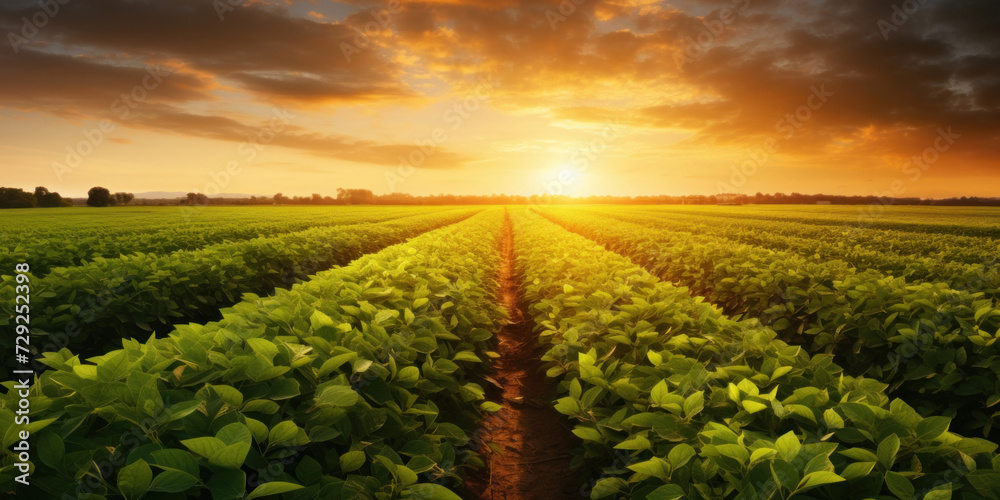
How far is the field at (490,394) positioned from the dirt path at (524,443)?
0.09ft

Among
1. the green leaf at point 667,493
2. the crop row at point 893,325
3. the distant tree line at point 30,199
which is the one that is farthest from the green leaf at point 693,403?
the distant tree line at point 30,199

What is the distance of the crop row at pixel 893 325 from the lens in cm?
382

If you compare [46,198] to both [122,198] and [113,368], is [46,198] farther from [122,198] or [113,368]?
[113,368]

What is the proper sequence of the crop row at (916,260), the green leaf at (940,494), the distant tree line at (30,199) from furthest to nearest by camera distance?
the distant tree line at (30,199)
the crop row at (916,260)
the green leaf at (940,494)

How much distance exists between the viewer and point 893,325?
180 inches

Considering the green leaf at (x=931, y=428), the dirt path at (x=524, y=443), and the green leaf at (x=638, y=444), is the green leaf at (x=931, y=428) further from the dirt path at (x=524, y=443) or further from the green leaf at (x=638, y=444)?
the dirt path at (x=524, y=443)

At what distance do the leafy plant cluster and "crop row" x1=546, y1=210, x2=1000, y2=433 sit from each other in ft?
13.7

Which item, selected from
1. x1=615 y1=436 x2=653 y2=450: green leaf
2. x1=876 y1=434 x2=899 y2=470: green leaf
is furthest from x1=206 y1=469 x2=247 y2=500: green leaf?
x1=876 y1=434 x2=899 y2=470: green leaf

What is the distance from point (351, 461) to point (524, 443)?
3.08 meters

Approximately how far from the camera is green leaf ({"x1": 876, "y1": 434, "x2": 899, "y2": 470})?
166cm

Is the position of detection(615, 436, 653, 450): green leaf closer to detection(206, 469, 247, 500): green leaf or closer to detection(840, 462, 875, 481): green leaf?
detection(840, 462, 875, 481): green leaf

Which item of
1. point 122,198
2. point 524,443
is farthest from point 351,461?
point 122,198

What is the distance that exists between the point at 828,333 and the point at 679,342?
359 centimetres

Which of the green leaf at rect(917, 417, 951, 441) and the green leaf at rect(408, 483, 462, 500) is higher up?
the green leaf at rect(917, 417, 951, 441)
